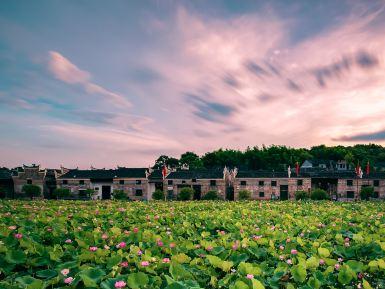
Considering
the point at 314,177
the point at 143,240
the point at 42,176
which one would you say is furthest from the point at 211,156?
the point at 143,240

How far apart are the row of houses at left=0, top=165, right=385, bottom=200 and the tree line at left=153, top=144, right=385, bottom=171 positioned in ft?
139

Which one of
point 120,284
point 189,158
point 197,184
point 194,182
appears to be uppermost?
point 189,158

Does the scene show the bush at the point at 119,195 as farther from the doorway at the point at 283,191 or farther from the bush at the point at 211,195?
the doorway at the point at 283,191

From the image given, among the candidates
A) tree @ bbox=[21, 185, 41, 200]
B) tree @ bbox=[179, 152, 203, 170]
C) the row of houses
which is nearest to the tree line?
tree @ bbox=[179, 152, 203, 170]

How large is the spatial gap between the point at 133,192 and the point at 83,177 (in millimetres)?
9863

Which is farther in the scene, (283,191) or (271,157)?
(271,157)

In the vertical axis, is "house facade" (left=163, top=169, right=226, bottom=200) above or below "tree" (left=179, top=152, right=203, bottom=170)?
below

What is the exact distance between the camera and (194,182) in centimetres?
5616

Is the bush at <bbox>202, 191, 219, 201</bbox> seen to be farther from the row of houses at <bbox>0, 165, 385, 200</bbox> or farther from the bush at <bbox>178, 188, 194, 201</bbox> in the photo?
the row of houses at <bbox>0, 165, 385, 200</bbox>

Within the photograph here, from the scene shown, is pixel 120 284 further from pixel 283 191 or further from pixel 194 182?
pixel 283 191

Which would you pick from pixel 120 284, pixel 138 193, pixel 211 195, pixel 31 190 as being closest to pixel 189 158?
pixel 138 193

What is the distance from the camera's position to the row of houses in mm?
54156

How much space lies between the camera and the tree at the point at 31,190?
53938mm

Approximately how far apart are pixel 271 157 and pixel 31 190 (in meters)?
74.6
